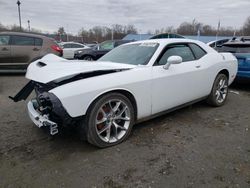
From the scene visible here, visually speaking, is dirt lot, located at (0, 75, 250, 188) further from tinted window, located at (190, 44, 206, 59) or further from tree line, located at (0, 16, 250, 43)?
tree line, located at (0, 16, 250, 43)

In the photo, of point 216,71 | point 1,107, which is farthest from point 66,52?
point 216,71

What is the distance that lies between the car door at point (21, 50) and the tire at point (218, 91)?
6.58 meters

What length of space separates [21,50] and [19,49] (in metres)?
0.08

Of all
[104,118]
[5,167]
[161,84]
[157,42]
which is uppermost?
[157,42]

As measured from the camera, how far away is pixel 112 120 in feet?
9.61

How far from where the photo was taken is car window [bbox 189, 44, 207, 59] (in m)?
4.13

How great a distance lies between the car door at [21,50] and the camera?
7.88 meters

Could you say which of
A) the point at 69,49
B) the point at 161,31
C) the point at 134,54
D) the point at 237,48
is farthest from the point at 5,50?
the point at 161,31

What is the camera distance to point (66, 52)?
16188 mm

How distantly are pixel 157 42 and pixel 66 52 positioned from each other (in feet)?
44.9

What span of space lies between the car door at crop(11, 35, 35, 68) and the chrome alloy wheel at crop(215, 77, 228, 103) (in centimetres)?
664

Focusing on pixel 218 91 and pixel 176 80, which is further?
pixel 218 91

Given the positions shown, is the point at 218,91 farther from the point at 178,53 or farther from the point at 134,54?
the point at 134,54

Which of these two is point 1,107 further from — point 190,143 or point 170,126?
point 190,143
